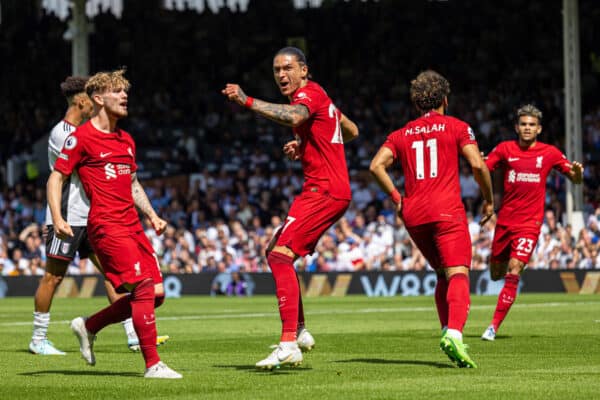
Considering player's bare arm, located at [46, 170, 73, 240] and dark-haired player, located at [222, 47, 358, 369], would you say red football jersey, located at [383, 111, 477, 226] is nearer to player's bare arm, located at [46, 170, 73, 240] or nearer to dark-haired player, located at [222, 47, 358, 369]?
dark-haired player, located at [222, 47, 358, 369]

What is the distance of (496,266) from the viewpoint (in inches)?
597

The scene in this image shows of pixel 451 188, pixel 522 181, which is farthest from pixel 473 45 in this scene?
pixel 451 188

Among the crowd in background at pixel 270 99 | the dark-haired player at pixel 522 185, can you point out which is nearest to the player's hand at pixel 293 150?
the dark-haired player at pixel 522 185

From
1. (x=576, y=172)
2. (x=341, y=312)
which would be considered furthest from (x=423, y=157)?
(x=341, y=312)

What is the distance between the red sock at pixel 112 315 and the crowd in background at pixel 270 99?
A: 1938 centimetres

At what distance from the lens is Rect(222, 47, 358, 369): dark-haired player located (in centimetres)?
1027

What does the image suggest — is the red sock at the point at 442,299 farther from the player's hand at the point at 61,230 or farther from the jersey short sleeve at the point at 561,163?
the jersey short sleeve at the point at 561,163

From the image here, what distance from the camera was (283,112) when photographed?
1005cm

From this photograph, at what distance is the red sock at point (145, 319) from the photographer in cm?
959

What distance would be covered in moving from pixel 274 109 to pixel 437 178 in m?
1.65

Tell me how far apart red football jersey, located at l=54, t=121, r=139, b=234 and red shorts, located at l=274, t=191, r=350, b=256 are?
125 cm

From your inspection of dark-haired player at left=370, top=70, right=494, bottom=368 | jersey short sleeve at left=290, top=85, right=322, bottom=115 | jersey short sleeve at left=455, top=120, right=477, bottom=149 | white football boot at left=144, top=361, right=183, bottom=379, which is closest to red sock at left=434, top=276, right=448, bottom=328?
dark-haired player at left=370, top=70, right=494, bottom=368

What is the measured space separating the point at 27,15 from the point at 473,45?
18571 millimetres

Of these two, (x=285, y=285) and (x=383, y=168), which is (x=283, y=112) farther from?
(x=285, y=285)
